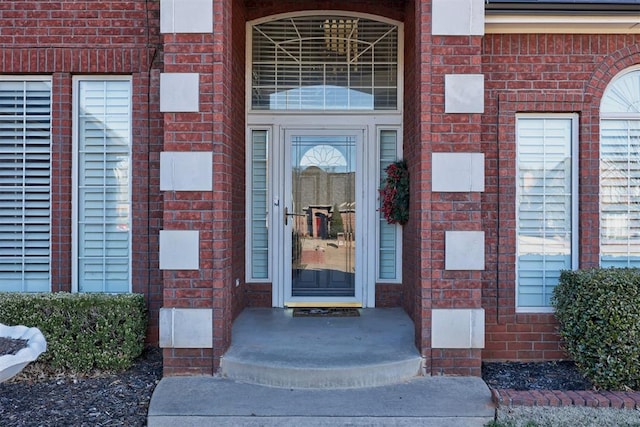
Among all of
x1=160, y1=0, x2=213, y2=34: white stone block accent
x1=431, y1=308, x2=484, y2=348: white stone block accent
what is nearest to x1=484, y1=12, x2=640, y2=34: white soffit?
x1=160, y1=0, x2=213, y2=34: white stone block accent

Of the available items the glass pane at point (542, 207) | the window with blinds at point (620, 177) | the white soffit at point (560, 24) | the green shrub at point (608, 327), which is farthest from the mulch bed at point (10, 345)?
the window with blinds at point (620, 177)

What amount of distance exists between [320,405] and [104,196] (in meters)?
3.17

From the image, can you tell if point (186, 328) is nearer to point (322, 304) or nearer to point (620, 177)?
point (322, 304)

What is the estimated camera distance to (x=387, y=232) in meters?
6.05

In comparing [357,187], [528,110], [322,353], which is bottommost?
[322,353]

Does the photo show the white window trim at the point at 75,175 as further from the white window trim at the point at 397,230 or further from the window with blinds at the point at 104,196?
the white window trim at the point at 397,230

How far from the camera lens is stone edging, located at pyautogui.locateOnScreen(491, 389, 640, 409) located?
3.64 metres

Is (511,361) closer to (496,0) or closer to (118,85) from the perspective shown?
(496,0)

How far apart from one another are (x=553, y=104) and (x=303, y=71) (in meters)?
2.93

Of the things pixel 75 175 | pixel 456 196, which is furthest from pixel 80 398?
pixel 456 196

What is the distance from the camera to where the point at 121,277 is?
5090 mm

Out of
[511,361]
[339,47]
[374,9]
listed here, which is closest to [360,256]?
[511,361]

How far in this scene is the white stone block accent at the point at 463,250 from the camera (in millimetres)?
4137

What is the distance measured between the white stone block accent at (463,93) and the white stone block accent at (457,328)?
1.74 meters
